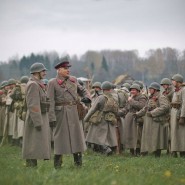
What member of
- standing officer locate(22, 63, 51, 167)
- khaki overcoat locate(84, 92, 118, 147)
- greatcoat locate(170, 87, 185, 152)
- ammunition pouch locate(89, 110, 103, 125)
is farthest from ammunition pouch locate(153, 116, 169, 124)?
standing officer locate(22, 63, 51, 167)

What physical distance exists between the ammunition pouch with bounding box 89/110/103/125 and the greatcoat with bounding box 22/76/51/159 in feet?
15.7

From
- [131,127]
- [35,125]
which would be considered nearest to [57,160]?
[35,125]

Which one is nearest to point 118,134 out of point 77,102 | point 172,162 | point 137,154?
point 137,154

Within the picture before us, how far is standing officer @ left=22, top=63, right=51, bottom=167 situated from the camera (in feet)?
34.3

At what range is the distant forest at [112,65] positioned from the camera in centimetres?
7712

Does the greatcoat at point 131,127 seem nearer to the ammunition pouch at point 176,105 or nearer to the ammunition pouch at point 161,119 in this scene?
the ammunition pouch at point 161,119

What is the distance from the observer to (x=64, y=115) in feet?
36.1

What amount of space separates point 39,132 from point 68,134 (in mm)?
687

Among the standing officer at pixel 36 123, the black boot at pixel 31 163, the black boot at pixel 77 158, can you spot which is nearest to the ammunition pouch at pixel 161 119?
the black boot at pixel 77 158

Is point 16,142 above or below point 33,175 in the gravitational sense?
below

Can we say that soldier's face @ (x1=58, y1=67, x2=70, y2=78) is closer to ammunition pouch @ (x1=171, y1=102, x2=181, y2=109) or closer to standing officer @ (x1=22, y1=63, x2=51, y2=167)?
standing officer @ (x1=22, y1=63, x2=51, y2=167)

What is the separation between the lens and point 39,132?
10594 mm

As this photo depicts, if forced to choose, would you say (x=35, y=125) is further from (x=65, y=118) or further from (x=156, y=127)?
(x=156, y=127)

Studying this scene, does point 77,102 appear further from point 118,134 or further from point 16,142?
point 16,142
